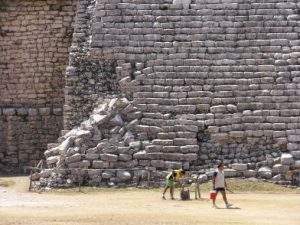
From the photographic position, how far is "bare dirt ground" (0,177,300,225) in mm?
13523

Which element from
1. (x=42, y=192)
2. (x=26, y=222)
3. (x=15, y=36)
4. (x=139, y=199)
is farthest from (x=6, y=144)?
(x=26, y=222)

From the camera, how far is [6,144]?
2416cm

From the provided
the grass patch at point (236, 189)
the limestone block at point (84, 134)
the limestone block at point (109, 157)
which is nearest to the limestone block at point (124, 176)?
the grass patch at point (236, 189)

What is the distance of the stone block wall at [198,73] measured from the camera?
63.4ft

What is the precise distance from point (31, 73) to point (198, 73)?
6.96m

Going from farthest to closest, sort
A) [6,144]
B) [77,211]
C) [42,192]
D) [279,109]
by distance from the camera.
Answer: [6,144]
[279,109]
[42,192]
[77,211]

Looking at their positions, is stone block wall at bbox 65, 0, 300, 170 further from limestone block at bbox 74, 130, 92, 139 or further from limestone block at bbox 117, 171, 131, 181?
limestone block at bbox 74, 130, 92, 139

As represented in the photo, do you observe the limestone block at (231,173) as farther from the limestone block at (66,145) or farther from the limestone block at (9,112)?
the limestone block at (9,112)

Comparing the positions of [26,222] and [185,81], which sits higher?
[185,81]

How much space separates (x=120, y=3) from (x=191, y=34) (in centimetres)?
249

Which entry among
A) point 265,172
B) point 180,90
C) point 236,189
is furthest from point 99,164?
point 265,172

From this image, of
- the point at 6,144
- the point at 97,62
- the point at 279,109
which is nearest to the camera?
the point at 279,109

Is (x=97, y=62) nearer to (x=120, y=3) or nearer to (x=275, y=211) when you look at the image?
(x=120, y=3)

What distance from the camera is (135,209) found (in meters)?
15.1
